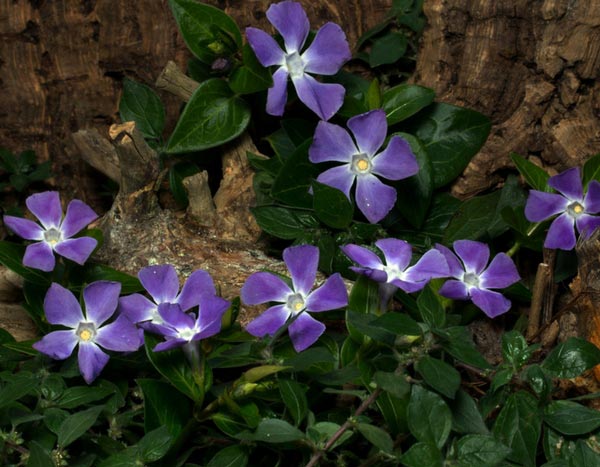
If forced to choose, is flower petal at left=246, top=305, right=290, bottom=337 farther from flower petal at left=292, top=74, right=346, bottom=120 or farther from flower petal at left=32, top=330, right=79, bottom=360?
flower petal at left=292, top=74, right=346, bottom=120

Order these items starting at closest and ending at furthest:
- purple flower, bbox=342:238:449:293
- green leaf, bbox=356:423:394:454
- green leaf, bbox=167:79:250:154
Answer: green leaf, bbox=356:423:394:454, purple flower, bbox=342:238:449:293, green leaf, bbox=167:79:250:154

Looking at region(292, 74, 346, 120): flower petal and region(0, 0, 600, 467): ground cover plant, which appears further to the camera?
region(292, 74, 346, 120): flower petal

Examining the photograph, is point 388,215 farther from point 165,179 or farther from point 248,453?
point 248,453

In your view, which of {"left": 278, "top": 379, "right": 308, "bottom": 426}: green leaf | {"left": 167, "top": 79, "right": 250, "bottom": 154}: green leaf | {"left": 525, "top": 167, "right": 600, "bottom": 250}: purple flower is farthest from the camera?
{"left": 167, "top": 79, "right": 250, "bottom": 154}: green leaf

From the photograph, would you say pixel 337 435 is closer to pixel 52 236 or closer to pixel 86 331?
pixel 86 331

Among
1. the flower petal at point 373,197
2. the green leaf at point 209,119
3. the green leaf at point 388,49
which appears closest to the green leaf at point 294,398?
the flower petal at point 373,197

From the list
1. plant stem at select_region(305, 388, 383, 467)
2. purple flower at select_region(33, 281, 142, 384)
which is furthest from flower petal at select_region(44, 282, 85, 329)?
plant stem at select_region(305, 388, 383, 467)
